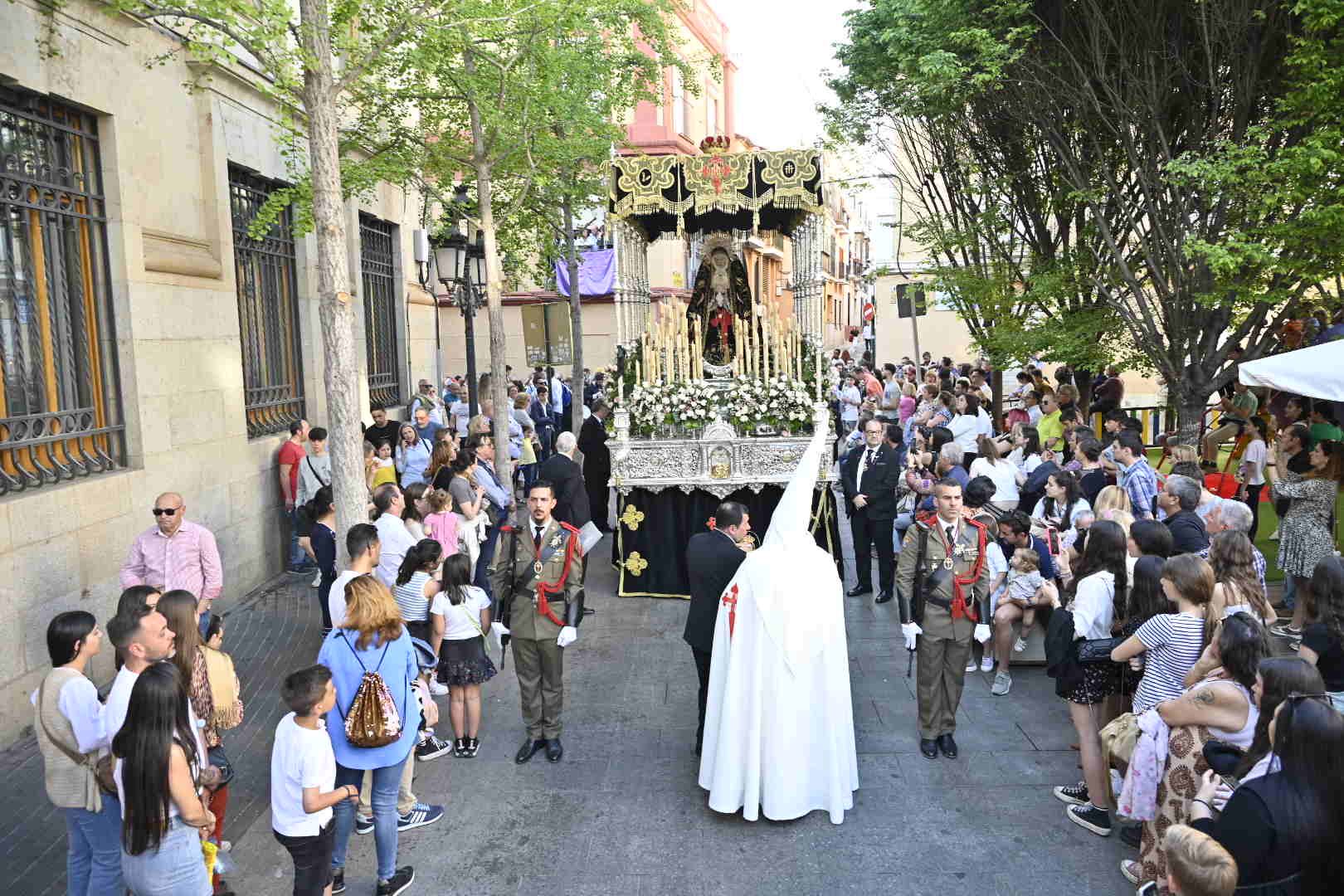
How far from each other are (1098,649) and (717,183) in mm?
7441

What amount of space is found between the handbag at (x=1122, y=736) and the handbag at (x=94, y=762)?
4.70 meters

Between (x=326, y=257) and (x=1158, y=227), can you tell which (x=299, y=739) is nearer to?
(x=326, y=257)

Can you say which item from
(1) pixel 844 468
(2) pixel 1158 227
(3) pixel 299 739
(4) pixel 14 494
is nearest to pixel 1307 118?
(2) pixel 1158 227

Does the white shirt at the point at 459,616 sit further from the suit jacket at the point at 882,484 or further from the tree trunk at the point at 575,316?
the tree trunk at the point at 575,316

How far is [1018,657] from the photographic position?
26.9ft

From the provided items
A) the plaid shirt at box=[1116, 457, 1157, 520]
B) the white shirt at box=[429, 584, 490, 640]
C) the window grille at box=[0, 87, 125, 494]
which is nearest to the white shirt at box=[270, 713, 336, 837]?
the white shirt at box=[429, 584, 490, 640]

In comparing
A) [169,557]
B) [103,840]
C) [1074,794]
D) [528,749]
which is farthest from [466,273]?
[1074,794]

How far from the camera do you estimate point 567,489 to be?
9977mm

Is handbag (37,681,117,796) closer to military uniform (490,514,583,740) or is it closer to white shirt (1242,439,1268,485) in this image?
military uniform (490,514,583,740)

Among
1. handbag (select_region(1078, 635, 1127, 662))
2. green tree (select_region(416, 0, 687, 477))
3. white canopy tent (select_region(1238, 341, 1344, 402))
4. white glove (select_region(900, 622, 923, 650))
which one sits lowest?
white glove (select_region(900, 622, 923, 650))

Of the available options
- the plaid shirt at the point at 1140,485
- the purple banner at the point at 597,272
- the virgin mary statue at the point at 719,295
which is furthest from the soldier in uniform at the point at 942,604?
the purple banner at the point at 597,272

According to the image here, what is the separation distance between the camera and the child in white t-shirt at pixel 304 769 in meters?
4.23

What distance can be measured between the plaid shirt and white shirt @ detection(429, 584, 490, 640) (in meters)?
5.36

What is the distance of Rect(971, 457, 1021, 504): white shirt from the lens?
977 cm
